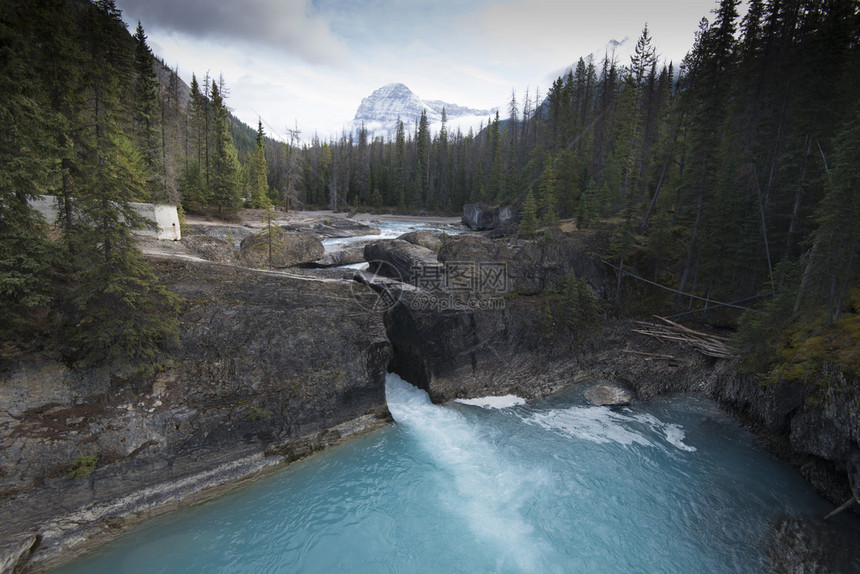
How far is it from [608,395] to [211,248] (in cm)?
2571

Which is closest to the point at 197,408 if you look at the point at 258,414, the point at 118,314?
the point at 258,414

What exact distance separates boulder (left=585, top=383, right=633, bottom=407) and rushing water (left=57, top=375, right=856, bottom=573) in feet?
4.18

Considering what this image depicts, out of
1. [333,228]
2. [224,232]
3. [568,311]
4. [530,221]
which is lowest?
[568,311]

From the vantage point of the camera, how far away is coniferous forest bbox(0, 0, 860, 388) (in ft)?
36.9

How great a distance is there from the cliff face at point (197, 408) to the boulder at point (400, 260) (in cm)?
407

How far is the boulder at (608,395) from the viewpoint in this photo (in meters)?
17.5

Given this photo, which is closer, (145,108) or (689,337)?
(689,337)

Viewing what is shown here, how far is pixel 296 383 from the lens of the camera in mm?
14414

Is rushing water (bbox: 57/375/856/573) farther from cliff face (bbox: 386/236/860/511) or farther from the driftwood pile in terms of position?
the driftwood pile

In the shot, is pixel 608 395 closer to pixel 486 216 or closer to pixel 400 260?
pixel 400 260

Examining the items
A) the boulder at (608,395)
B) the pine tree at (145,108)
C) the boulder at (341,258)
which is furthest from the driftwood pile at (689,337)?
the pine tree at (145,108)

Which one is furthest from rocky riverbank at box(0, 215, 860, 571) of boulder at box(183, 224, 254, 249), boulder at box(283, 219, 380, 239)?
boulder at box(283, 219, 380, 239)

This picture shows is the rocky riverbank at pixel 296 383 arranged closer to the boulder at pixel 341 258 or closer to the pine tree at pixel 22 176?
the pine tree at pixel 22 176

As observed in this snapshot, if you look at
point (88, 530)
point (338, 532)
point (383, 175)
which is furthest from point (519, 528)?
point (383, 175)
